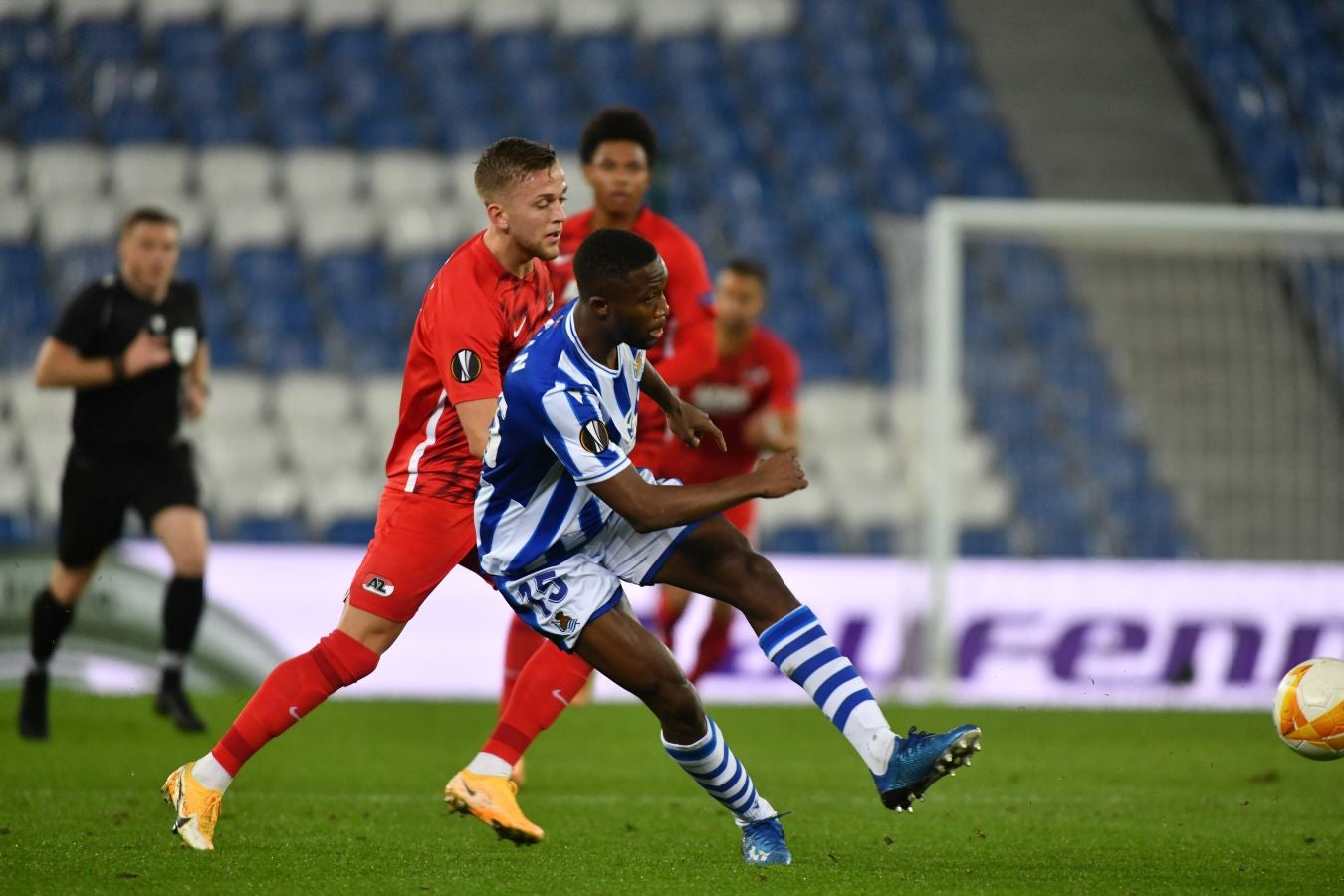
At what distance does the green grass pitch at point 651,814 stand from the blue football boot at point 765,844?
54 millimetres

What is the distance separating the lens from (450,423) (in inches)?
185

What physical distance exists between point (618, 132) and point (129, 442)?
8.84 feet

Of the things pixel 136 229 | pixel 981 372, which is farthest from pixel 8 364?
pixel 981 372

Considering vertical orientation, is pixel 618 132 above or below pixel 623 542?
above

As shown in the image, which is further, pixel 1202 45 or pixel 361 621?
pixel 1202 45

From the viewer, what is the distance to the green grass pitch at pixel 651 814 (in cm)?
412

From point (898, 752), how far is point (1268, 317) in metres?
8.50

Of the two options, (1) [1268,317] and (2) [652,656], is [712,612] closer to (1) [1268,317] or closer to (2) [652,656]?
(2) [652,656]

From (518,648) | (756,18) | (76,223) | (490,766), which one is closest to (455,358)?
(490,766)

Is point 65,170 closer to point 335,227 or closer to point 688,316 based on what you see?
point 335,227

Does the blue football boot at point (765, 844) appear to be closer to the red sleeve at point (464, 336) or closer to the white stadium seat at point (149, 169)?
the red sleeve at point (464, 336)

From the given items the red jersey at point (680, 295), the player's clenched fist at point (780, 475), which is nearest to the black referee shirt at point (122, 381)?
the red jersey at point (680, 295)

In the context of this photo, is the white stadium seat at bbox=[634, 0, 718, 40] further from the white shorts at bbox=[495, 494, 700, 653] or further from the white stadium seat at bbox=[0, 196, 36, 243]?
the white shorts at bbox=[495, 494, 700, 653]

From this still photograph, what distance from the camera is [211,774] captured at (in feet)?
14.7
